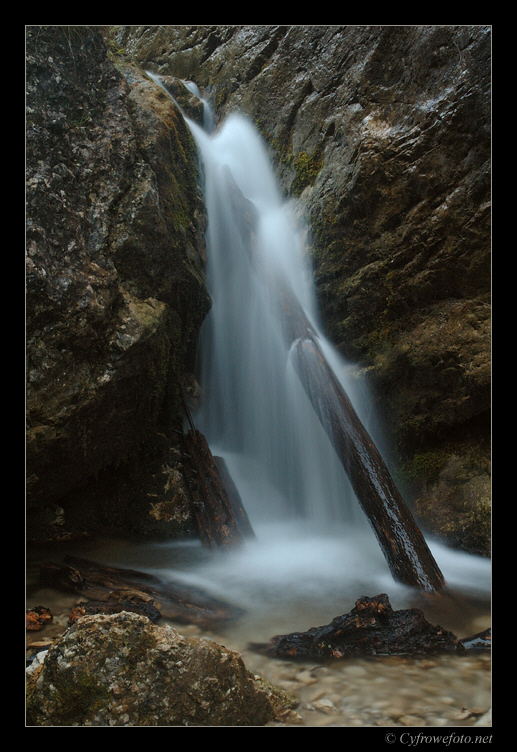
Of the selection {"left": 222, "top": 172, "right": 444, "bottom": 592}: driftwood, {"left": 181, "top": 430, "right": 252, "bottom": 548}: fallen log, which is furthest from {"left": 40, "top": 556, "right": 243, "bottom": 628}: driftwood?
{"left": 222, "top": 172, "right": 444, "bottom": 592}: driftwood

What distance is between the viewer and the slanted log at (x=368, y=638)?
237cm

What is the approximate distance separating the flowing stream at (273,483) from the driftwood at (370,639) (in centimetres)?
15

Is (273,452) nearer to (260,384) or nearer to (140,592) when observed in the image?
(260,384)

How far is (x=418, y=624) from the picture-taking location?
2.59 m

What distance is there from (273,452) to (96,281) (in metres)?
3.41

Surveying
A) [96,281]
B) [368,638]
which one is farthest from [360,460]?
[96,281]

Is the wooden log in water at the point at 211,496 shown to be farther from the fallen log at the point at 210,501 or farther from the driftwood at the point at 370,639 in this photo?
the driftwood at the point at 370,639

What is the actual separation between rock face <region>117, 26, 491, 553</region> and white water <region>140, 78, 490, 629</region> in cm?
58

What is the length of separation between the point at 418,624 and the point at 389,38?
7907 millimetres

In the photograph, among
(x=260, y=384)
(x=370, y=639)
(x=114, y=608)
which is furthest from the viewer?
(x=260, y=384)

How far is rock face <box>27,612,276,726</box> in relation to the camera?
1.63 meters

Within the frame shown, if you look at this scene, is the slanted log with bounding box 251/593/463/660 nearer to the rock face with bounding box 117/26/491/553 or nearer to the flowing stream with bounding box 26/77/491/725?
the flowing stream with bounding box 26/77/491/725

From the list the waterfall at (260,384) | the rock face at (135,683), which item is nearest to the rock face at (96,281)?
the waterfall at (260,384)

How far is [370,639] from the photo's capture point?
2477 mm
